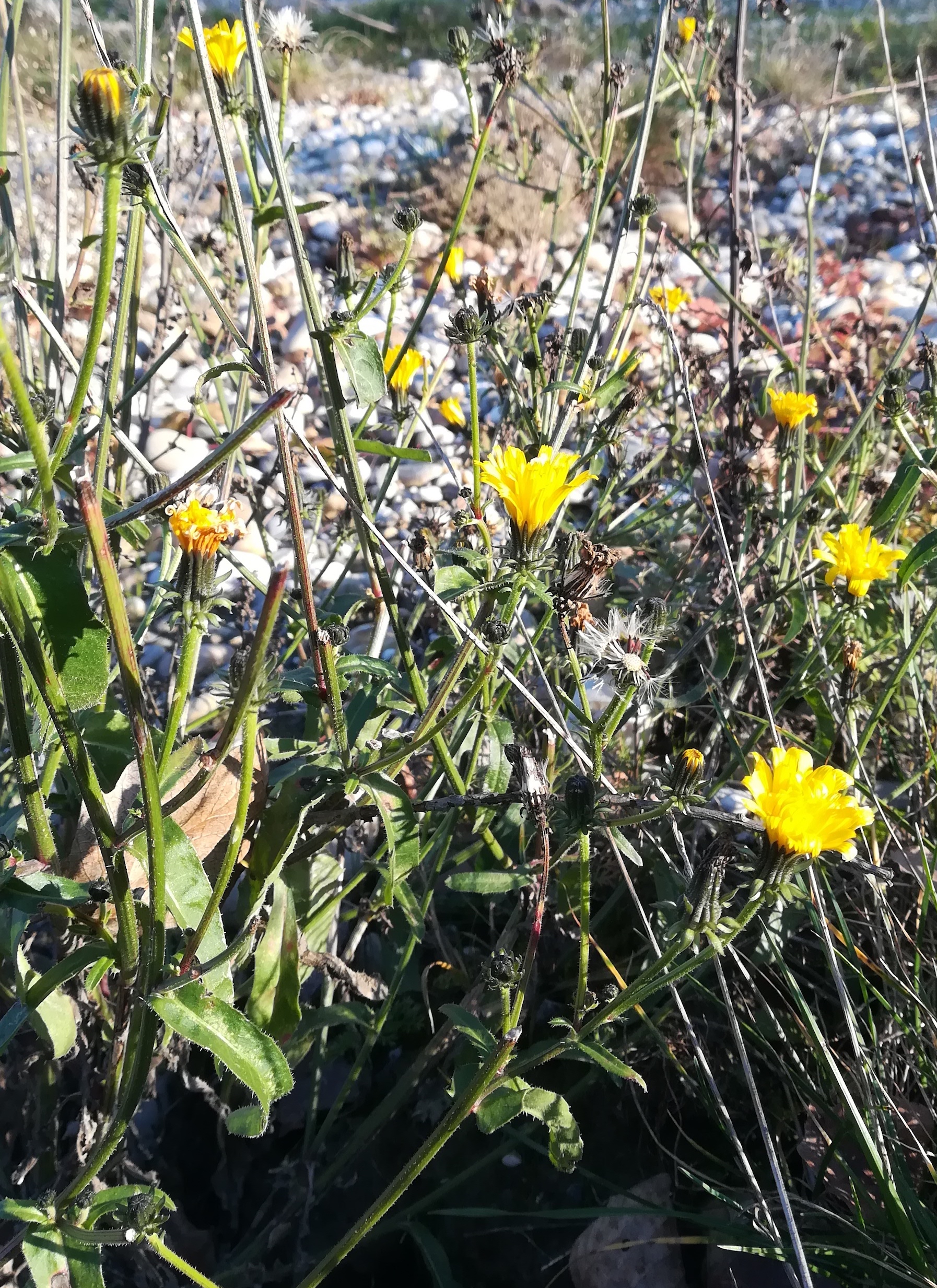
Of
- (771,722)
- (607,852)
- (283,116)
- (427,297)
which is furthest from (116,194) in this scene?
(607,852)

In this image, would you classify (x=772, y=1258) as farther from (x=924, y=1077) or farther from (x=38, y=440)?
(x=38, y=440)

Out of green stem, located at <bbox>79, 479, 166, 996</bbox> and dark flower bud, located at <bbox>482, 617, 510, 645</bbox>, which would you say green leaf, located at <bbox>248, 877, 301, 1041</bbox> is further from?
dark flower bud, located at <bbox>482, 617, 510, 645</bbox>

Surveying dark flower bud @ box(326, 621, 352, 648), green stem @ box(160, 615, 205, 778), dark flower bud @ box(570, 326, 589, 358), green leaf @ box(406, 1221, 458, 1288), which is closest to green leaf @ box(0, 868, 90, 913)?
green stem @ box(160, 615, 205, 778)

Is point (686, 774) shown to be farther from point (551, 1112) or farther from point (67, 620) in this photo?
point (67, 620)

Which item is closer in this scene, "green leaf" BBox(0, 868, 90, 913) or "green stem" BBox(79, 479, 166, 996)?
"green stem" BBox(79, 479, 166, 996)

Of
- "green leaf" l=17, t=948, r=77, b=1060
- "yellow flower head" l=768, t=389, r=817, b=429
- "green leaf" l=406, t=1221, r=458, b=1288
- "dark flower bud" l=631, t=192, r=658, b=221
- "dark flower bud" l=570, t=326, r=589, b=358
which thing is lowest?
"green leaf" l=406, t=1221, r=458, b=1288

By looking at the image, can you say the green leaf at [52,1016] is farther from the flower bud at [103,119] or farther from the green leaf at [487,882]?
the flower bud at [103,119]

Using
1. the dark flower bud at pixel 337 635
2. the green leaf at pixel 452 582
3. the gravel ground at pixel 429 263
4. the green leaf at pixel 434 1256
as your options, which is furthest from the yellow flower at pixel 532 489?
the green leaf at pixel 434 1256
